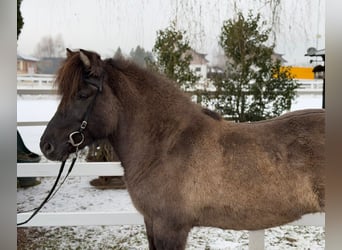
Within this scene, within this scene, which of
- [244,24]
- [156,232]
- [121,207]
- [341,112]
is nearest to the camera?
[341,112]

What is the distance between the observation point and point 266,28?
147 inches

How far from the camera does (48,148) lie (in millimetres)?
1976

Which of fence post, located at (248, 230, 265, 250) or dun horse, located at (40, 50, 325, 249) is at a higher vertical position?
dun horse, located at (40, 50, 325, 249)

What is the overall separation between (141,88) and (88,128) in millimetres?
386

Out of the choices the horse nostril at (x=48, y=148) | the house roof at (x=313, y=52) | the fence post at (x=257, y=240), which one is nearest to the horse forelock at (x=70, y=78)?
the horse nostril at (x=48, y=148)

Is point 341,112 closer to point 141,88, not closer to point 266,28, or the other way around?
point 141,88

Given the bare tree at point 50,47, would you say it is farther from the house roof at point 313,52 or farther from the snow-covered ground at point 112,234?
the house roof at point 313,52

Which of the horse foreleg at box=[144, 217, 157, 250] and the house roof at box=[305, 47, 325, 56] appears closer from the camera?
the horse foreleg at box=[144, 217, 157, 250]

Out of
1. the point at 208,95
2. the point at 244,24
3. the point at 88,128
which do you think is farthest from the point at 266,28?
the point at 88,128

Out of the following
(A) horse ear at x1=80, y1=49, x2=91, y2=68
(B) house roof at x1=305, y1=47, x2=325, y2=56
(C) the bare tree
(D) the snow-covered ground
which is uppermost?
(C) the bare tree

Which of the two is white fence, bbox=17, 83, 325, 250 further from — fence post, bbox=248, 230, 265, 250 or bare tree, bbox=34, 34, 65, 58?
bare tree, bbox=34, 34, 65, 58

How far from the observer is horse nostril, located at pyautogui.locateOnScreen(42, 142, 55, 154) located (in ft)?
6.45

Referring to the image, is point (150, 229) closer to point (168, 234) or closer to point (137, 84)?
point (168, 234)

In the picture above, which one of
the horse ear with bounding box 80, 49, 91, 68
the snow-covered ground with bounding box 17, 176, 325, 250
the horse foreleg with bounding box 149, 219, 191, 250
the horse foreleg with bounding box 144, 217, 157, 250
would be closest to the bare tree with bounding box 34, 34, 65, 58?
the snow-covered ground with bounding box 17, 176, 325, 250
